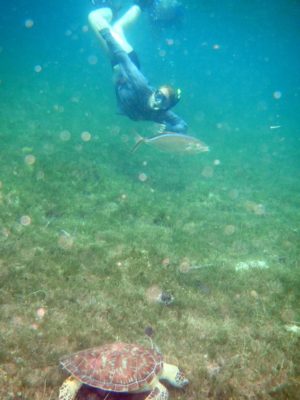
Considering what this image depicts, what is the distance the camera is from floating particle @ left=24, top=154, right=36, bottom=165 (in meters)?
11.2

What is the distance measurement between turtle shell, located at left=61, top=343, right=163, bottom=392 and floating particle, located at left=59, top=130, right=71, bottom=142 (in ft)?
44.5

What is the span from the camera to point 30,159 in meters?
11.5

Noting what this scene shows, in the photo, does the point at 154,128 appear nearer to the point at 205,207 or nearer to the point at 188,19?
the point at 205,207

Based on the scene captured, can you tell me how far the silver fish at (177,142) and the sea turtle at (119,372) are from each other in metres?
6.15

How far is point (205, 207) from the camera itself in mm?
10898

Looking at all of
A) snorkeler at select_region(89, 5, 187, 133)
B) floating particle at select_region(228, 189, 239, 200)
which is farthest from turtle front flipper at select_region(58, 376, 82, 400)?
floating particle at select_region(228, 189, 239, 200)

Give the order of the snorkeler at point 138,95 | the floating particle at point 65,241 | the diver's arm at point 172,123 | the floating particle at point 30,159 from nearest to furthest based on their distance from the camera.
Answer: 1. the floating particle at point 65,241
2. the snorkeler at point 138,95
3. the diver's arm at point 172,123
4. the floating particle at point 30,159

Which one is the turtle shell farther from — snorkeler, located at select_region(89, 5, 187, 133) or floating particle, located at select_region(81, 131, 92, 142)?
floating particle, located at select_region(81, 131, 92, 142)

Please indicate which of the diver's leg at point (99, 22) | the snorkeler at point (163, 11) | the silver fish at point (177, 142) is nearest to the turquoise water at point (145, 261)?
the silver fish at point (177, 142)

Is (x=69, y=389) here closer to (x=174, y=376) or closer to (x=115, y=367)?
(x=115, y=367)

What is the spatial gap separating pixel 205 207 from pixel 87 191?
15.2 feet

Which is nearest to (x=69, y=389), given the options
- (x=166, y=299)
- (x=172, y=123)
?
(x=166, y=299)

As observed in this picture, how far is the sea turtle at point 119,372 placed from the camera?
3.43 metres

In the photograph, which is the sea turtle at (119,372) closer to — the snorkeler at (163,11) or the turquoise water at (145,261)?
the turquoise water at (145,261)
